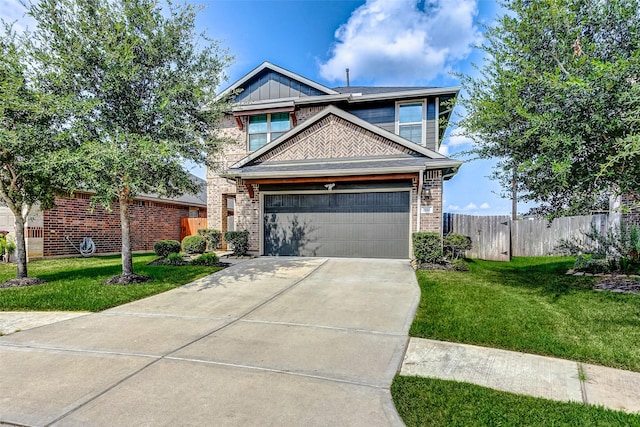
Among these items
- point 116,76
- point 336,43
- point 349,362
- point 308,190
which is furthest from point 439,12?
point 349,362

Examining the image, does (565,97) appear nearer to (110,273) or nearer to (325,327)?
(325,327)

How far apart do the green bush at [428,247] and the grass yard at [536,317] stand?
4.62 ft

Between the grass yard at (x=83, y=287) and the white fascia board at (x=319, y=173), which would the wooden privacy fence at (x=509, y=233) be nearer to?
the white fascia board at (x=319, y=173)

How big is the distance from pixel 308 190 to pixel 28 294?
25.8ft

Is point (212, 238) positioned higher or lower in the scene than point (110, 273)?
higher

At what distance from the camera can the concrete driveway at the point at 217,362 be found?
271 cm

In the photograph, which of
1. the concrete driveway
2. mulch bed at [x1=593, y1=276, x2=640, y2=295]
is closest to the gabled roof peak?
the concrete driveway

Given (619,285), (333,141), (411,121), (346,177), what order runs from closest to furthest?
1. (619,285)
2. (346,177)
3. (333,141)
4. (411,121)

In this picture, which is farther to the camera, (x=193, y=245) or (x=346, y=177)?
(x=193, y=245)

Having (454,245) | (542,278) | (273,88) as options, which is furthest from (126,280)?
(273,88)

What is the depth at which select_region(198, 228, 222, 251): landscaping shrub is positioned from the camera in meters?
13.6

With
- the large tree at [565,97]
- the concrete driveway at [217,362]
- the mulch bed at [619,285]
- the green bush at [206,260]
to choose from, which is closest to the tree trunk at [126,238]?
the concrete driveway at [217,362]

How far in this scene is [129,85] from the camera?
7.08m

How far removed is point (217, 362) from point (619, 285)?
8079mm
